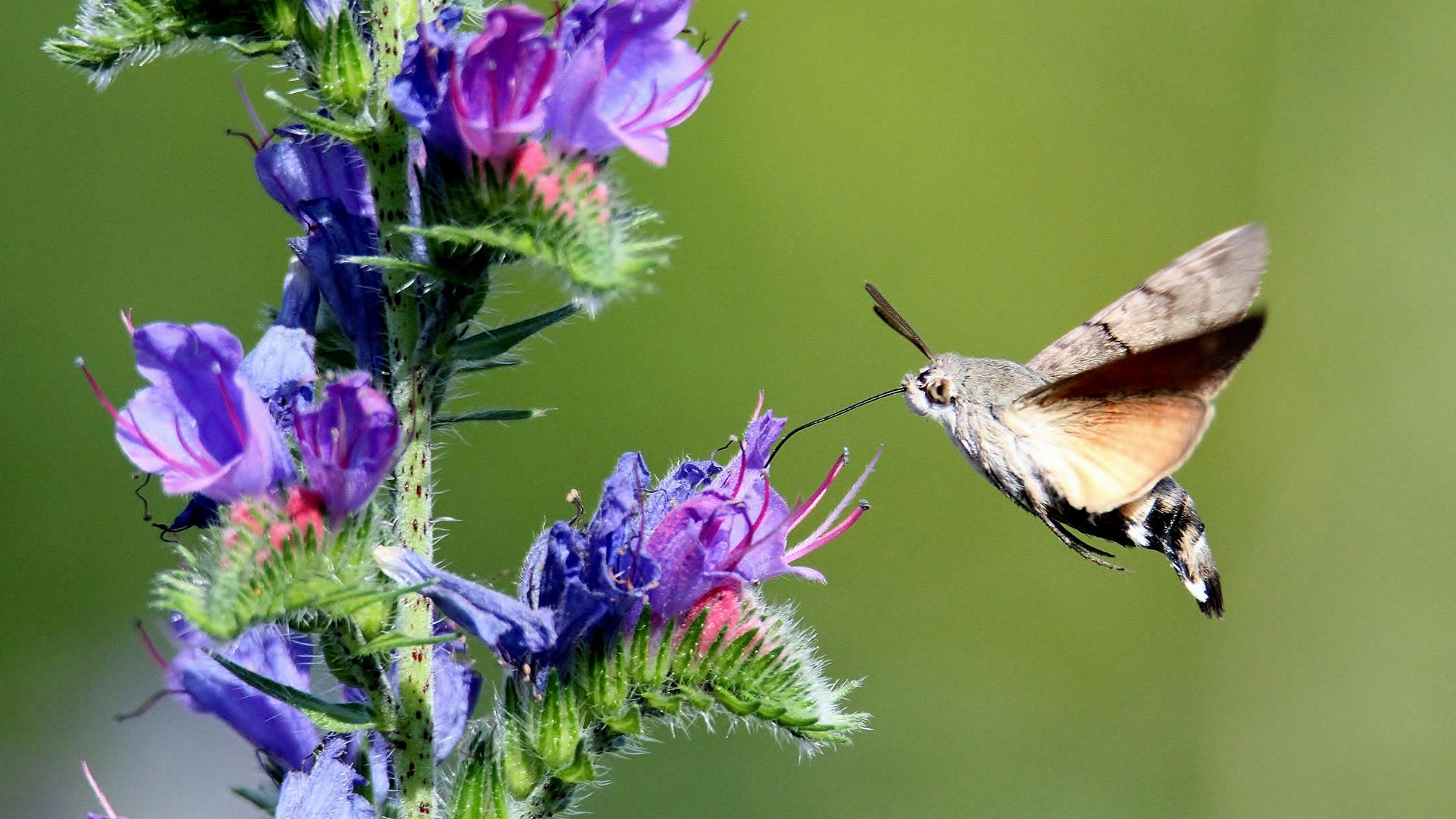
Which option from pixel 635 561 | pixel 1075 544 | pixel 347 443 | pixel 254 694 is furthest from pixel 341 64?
pixel 1075 544

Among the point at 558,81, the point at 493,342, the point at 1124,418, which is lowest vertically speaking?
the point at 1124,418

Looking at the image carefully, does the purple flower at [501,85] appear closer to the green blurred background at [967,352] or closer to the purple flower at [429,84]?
the purple flower at [429,84]

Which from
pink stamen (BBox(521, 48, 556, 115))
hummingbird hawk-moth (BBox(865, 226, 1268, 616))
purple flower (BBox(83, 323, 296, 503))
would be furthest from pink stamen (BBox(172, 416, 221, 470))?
hummingbird hawk-moth (BBox(865, 226, 1268, 616))

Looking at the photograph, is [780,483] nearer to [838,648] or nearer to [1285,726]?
[838,648]

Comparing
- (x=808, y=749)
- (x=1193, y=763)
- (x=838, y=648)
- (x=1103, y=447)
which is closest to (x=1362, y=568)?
(x=1193, y=763)

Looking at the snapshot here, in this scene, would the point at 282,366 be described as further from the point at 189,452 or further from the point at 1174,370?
the point at 1174,370

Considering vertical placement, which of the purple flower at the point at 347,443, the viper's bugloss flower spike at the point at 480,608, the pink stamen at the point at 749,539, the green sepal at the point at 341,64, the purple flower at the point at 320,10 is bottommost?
the pink stamen at the point at 749,539

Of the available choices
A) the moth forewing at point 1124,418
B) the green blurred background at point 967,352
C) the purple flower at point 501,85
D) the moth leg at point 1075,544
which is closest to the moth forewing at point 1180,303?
the moth forewing at point 1124,418
